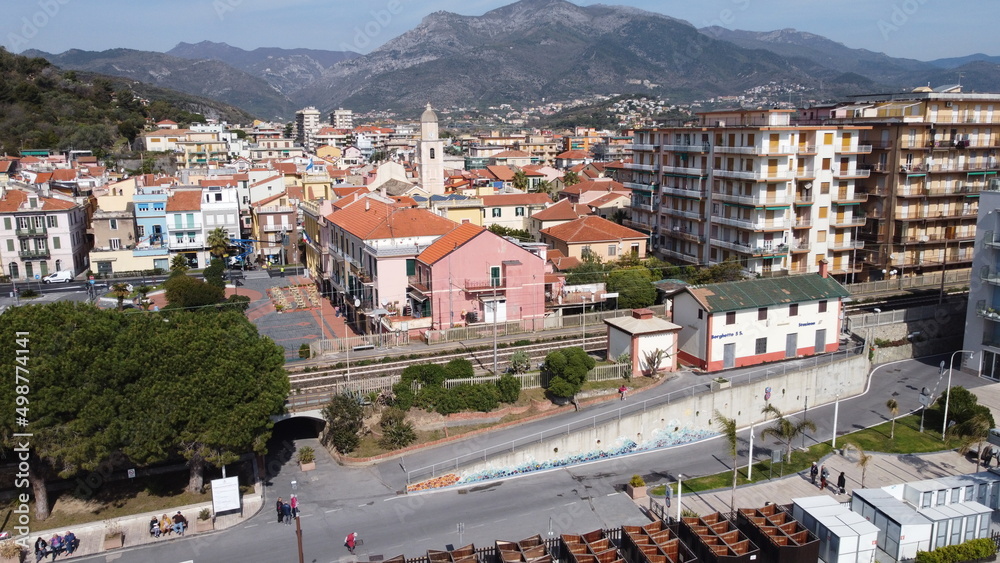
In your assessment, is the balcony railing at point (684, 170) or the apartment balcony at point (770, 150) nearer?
the apartment balcony at point (770, 150)

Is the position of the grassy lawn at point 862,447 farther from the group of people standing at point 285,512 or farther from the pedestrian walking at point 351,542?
the group of people standing at point 285,512

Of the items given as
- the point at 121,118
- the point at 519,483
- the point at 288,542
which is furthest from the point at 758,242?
the point at 121,118

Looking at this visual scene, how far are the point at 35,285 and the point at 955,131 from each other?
2880 inches

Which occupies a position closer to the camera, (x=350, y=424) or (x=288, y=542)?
(x=288, y=542)

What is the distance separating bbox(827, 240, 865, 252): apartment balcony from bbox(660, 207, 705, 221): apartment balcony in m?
9.06

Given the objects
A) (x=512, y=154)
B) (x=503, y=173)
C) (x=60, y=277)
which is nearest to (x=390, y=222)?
(x=60, y=277)

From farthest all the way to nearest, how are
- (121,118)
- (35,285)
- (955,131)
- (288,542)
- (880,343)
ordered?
(121,118)
(35,285)
(955,131)
(880,343)
(288,542)

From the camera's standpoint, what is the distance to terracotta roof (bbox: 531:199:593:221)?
64812 millimetres

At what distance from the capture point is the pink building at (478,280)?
41.3m

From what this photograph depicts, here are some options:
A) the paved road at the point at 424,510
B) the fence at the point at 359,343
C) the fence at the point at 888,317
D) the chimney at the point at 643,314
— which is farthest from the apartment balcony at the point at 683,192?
the fence at the point at 359,343

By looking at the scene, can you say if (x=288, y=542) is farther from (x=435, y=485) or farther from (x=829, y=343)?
(x=829, y=343)

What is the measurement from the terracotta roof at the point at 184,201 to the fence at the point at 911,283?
57.2 metres

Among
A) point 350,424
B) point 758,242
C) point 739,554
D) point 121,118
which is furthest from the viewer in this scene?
point 121,118

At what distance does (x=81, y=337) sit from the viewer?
25.6 metres
